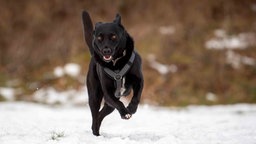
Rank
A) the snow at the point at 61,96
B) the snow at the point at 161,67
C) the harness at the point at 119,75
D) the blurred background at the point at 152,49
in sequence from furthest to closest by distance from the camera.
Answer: the snow at the point at 161,67
the blurred background at the point at 152,49
the snow at the point at 61,96
the harness at the point at 119,75

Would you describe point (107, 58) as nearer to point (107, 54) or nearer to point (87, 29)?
point (107, 54)

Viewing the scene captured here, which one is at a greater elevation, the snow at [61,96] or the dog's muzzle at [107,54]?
the snow at [61,96]

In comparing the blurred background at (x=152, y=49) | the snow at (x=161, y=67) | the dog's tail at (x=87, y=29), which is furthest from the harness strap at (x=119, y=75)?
the snow at (x=161, y=67)

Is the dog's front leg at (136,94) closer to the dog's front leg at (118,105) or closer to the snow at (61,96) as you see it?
the dog's front leg at (118,105)

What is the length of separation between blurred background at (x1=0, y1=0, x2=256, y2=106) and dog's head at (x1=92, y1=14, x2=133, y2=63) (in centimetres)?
867

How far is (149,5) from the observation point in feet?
65.7

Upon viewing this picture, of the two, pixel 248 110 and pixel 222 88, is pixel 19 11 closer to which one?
pixel 222 88

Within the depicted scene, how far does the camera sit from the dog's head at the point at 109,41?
20.1 feet

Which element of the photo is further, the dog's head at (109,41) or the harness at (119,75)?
the harness at (119,75)

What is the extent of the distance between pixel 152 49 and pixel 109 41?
11742 millimetres

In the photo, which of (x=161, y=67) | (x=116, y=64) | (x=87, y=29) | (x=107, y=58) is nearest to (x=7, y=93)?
(x=161, y=67)

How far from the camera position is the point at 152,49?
17844 mm

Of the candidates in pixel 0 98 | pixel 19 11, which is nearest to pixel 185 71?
pixel 0 98

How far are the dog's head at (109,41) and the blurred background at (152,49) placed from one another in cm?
867
